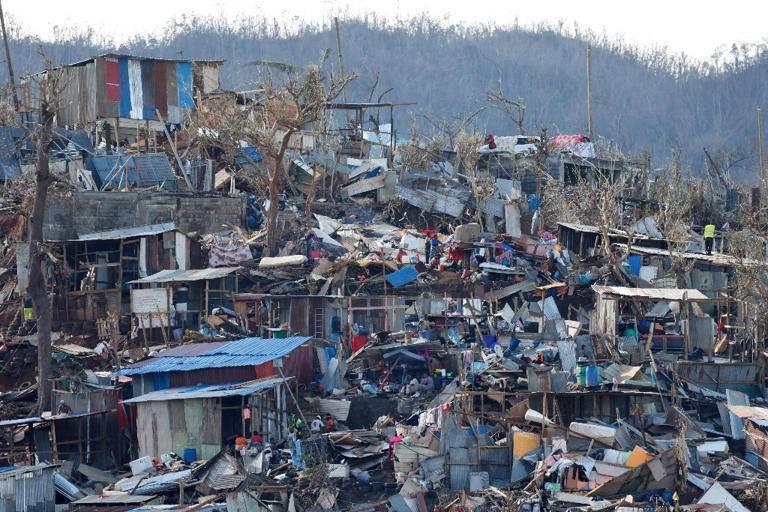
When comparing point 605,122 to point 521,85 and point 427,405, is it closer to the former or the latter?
point 521,85

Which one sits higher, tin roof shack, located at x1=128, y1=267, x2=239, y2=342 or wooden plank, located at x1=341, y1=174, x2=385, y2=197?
wooden plank, located at x1=341, y1=174, x2=385, y2=197

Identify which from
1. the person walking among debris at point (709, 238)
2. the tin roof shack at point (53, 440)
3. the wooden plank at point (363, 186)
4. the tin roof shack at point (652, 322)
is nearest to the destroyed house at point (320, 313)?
the tin roof shack at point (652, 322)

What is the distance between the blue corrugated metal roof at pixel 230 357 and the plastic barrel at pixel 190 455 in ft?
5.44

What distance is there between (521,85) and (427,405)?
62554mm

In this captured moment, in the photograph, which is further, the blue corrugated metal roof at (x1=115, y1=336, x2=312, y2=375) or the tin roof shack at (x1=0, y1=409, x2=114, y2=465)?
the blue corrugated metal roof at (x1=115, y1=336, x2=312, y2=375)

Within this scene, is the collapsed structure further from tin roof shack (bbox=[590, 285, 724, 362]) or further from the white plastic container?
the white plastic container

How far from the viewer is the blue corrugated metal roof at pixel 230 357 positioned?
20.8 metres

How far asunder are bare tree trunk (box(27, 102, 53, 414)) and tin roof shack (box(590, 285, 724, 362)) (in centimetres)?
1079

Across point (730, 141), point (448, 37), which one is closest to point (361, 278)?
point (730, 141)

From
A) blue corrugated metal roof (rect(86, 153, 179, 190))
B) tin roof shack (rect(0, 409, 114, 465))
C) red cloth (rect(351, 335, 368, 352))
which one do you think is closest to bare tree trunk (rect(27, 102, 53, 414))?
tin roof shack (rect(0, 409, 114, 465))

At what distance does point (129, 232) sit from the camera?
87.8 ft

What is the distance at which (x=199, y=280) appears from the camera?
25.1m

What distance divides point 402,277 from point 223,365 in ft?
20.4

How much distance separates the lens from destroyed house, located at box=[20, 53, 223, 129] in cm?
3244
